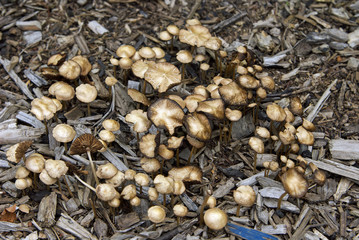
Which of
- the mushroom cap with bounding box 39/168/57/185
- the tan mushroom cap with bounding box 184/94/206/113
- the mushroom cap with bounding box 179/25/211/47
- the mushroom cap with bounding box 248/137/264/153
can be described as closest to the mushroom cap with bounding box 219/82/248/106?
the tan mushroom cap with bounding box 184/94/206/113

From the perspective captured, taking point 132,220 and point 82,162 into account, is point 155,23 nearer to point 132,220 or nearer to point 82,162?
point 82,162

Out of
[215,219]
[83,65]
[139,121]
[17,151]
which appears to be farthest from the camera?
[83,65]

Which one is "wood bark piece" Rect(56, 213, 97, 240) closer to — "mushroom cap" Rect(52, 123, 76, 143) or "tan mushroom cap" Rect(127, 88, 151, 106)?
"mushroom cap" Rect(52, 123, 76, 143)

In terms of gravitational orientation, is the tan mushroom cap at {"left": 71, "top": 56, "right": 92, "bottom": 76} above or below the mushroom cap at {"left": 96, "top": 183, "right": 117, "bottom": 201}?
above

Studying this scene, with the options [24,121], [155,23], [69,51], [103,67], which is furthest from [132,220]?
[155,23]

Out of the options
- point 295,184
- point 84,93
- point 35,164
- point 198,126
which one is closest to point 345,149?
point 295,184

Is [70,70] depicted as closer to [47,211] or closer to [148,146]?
[148,146]

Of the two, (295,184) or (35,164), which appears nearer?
(295,184)
